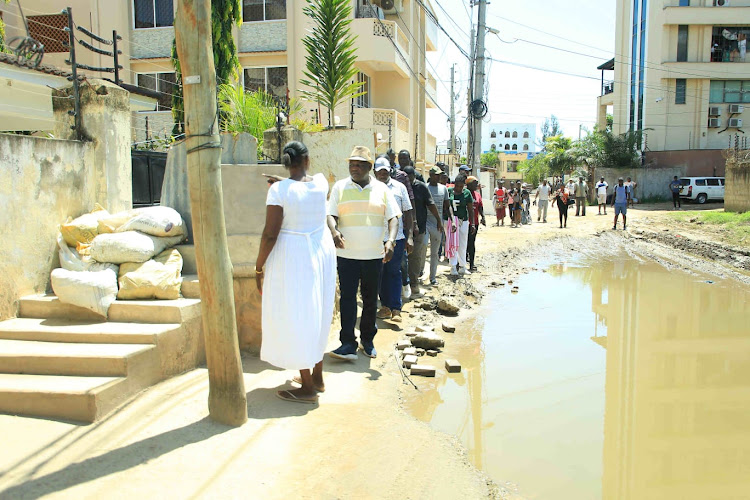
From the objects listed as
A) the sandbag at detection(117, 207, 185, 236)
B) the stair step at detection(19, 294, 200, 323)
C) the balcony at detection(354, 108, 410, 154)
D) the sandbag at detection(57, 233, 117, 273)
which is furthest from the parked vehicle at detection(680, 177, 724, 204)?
the sandbag at detection(57, 233, 117, 273)

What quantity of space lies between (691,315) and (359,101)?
16.2 meters

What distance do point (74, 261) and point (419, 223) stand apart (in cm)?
445

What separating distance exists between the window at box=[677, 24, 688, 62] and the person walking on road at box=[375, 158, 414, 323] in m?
33.7

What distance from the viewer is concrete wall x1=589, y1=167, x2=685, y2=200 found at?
32312 millimetres

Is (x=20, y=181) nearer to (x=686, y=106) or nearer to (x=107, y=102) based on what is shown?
(x=107, y=102)

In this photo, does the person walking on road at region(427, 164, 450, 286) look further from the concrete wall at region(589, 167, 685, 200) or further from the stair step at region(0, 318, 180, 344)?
the concrete wall at region(589, 167, 685, 200)

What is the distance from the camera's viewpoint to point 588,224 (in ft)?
68.9

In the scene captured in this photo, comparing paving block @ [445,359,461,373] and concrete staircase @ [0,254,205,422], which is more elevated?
concrete staircase @ [0,254,205,422]

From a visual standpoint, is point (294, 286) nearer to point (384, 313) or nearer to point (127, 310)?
point (127, 310)

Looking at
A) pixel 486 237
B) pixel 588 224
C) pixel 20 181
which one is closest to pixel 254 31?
pixel 486 237

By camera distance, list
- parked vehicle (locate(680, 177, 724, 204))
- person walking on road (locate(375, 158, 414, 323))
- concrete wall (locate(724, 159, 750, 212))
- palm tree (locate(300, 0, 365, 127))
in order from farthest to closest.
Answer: parked vehicle (locate(680, 177, 724, 204)) < concrete wall (locate(724, 159, 750, 212)) < palm tree (locate(300, 0, 365, 127)) < person walking on road (locate(375, 158, 414, 323))

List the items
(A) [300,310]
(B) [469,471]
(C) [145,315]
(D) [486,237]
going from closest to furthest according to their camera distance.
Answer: (B) [469,471] < (A) [300,310] < (C) [145,315] < (D) [486,237]

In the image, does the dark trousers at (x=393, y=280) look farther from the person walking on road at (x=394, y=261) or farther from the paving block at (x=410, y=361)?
the paving block at (x=410, y=361)

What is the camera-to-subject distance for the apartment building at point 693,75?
33.3 m
